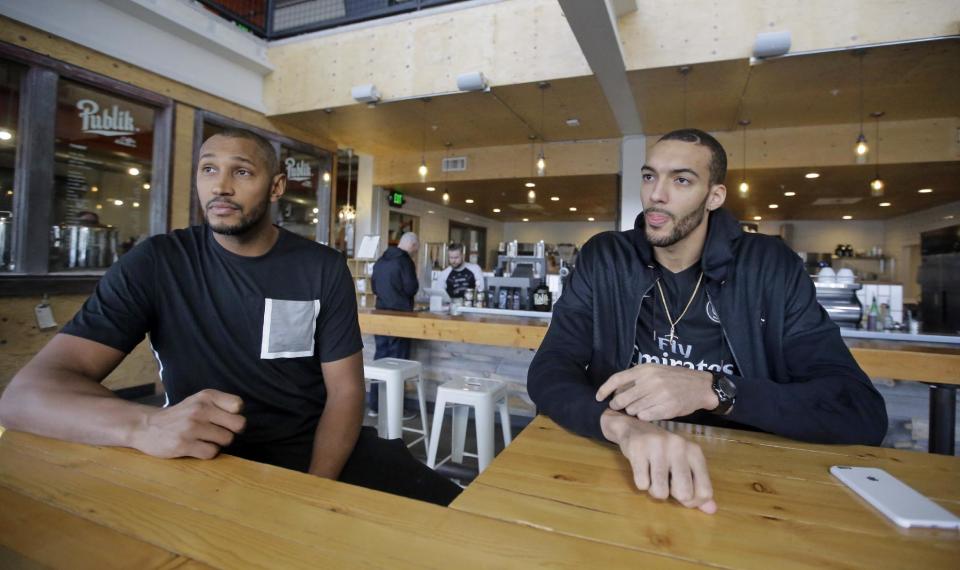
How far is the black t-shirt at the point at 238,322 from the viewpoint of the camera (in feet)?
4.48

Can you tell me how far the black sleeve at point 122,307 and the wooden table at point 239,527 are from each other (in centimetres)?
52

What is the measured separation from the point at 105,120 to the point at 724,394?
5685mm

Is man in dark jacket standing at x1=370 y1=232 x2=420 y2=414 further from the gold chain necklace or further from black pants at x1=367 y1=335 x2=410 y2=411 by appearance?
the gold chain necklace

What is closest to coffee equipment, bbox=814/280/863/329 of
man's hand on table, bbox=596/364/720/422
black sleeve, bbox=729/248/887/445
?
black sleeve, bbox=729/248/887/445

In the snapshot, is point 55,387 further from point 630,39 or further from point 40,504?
point 630,39

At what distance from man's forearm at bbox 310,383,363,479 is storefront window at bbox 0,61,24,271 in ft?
13.5

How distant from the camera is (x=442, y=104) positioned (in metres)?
5.64

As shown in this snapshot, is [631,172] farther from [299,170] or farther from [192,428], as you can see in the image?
[192,428]

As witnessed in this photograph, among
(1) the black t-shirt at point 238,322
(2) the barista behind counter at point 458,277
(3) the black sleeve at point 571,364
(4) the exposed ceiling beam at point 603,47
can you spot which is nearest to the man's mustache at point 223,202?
(1) the black t-shirt at point 238,322

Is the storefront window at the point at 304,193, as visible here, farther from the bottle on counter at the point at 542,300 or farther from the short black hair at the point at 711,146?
the short black hair at the point at 711,146

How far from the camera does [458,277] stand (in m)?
6.42

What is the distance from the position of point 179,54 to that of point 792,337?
6117 millimetres

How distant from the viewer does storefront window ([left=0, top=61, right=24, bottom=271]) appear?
12.6 feet

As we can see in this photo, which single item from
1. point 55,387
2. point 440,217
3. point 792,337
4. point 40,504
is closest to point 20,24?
point 55,387
